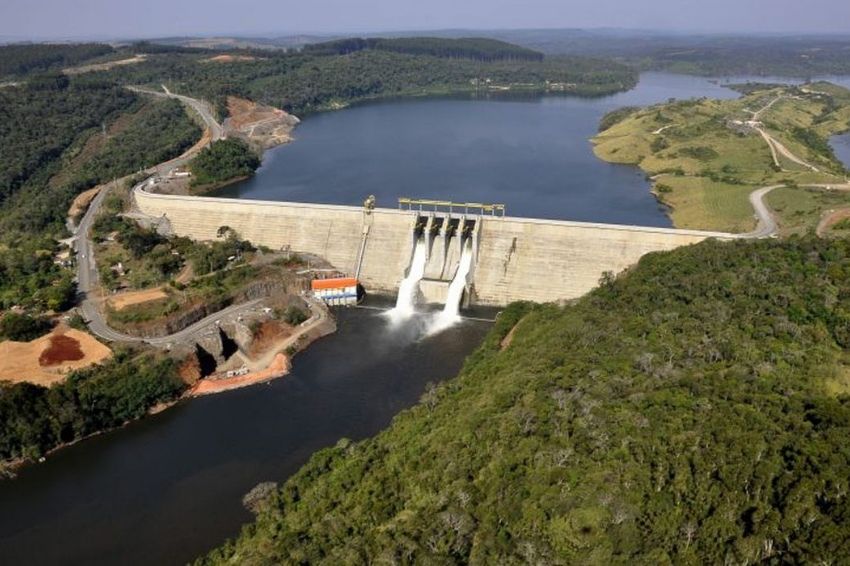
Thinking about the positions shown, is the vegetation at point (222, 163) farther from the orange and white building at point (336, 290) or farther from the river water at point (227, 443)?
the orange and white building at point (336, 290)

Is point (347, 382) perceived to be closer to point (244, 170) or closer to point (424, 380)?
point (424, 380)

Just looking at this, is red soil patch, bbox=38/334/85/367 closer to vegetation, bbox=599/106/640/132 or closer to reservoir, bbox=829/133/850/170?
reservoir, bbox=829/133/850/170

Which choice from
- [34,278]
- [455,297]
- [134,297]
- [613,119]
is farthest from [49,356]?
[613,119]

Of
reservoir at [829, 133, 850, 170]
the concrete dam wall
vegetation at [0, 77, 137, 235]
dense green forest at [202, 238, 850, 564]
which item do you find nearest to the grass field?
the concrete dam wall

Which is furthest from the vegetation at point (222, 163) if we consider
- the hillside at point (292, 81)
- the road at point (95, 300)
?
the hillside at point (292, 81)

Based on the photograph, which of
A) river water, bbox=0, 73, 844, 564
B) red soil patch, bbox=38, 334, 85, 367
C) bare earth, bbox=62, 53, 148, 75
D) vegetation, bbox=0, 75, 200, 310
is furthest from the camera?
bare earth, bbox=62, 53, 148, 75

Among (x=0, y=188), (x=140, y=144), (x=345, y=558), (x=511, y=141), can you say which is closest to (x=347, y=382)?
(x=345, y=558)
